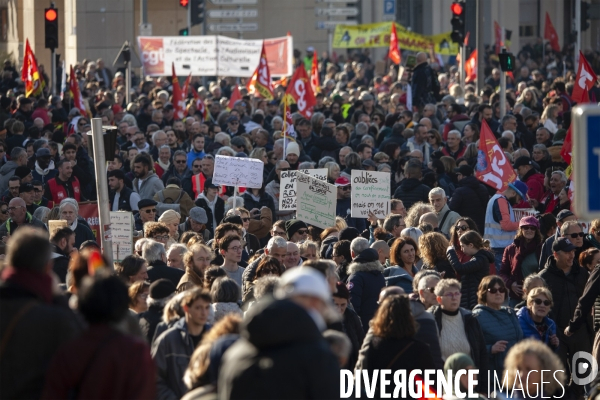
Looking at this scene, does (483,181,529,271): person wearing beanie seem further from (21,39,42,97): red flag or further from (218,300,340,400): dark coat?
(21,39,42,97): red flag

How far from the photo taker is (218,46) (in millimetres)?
26578

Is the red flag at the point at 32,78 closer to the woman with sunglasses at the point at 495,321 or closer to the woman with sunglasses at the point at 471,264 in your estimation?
the woman with sunglasses at the point at 471,264

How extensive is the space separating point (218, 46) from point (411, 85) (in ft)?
20.7

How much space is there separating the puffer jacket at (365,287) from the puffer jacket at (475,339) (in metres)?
0.94

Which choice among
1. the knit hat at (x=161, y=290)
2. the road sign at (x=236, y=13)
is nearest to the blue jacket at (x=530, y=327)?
the knit hat at (x=161, y=290)

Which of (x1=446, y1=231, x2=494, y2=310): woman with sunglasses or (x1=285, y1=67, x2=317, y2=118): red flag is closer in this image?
(x1=446, y1=231, x2=494, y2=310): woman with sunglasses

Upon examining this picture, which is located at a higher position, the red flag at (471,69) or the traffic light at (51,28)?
the traffic light at (51,28)

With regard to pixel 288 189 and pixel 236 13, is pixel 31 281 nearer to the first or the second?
pixel 288 189

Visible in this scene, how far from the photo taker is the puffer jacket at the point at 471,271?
934 cm

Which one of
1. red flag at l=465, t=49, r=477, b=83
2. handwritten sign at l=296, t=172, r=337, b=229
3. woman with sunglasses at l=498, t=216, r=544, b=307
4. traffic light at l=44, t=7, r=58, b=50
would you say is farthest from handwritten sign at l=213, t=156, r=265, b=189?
red flag at l=465, t=49, r=477, b=83

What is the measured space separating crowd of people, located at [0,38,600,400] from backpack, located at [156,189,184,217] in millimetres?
31

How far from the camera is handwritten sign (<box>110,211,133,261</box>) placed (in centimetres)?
1017

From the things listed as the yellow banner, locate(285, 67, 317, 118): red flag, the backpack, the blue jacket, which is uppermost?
the yellow banner

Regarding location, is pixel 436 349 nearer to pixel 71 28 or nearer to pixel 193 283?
pixel 193 283
